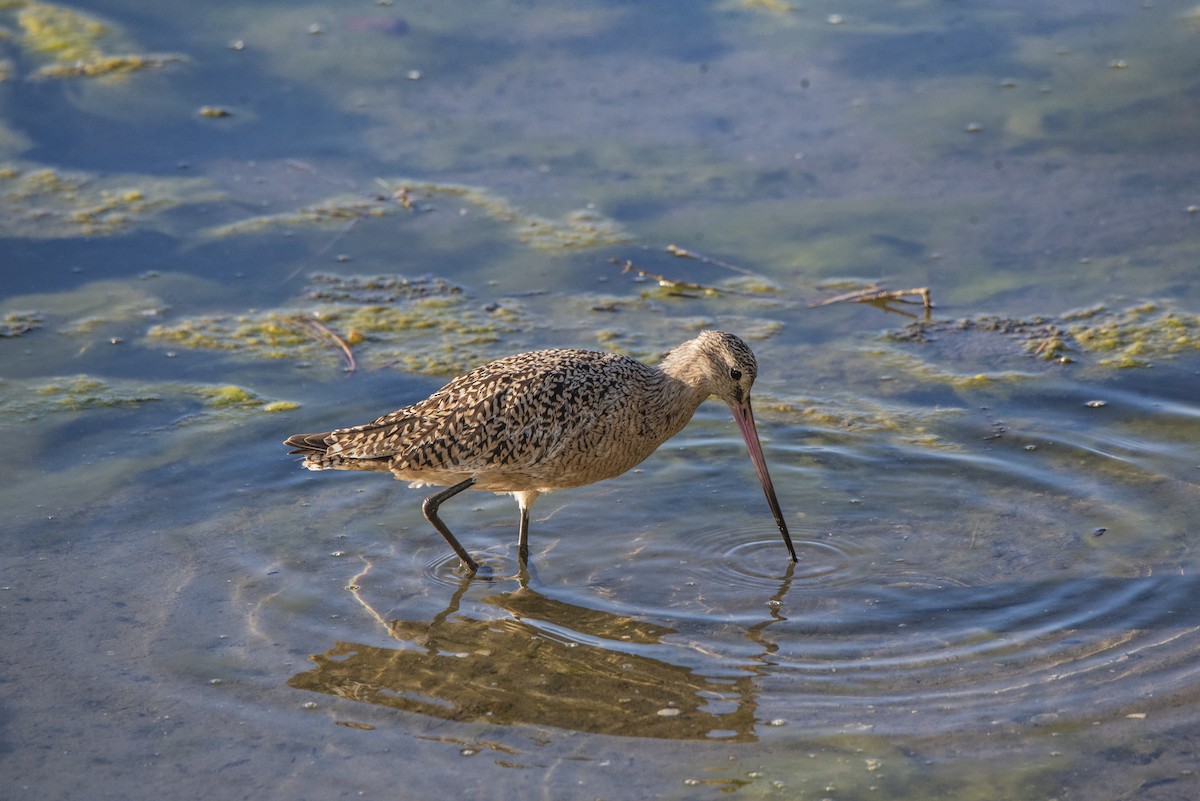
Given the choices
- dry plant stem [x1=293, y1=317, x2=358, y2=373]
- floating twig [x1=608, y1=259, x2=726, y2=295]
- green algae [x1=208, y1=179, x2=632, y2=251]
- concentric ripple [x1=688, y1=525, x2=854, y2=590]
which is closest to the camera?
concentric ripple [x1=688, y1=525, x2=854, y2=590]

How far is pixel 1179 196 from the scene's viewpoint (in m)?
7.54

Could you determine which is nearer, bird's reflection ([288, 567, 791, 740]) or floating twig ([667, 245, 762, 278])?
bird's reflection ([288, 567, 791, 740])

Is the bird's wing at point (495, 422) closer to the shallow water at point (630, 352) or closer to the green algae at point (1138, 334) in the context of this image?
the shallow water at point (630, 352)

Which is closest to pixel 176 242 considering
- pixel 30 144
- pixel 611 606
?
pixel 30 144

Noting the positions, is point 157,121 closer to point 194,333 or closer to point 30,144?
point 30,144

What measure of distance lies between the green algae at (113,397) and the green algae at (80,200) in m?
1.52

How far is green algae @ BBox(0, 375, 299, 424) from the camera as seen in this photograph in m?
6.16

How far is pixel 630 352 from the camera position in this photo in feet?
21.6

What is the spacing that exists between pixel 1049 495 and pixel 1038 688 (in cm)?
135

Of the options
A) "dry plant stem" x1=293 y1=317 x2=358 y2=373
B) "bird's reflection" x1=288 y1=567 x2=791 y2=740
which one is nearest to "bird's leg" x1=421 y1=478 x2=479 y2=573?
"bird's reflection" x1=288 y1=567 x2=791 y2=740

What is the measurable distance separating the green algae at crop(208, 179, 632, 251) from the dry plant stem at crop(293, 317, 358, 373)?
100 cm

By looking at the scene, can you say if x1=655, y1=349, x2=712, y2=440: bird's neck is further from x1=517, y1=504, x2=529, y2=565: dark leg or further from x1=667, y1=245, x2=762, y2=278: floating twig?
x1=667, y1=245, x2=762, y2=278: floating twig

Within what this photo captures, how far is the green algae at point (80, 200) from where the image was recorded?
768 cm

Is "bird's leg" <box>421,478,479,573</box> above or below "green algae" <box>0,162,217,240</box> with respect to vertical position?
below
